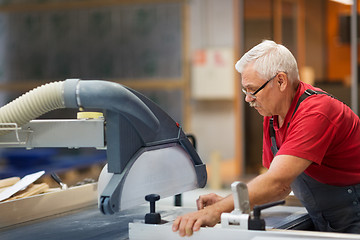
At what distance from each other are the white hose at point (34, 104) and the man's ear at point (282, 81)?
0.83 m

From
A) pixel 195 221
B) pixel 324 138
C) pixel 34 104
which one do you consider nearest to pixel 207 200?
pixel 195 221

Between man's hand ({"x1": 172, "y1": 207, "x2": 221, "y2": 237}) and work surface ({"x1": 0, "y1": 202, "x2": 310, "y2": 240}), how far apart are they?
241 mm

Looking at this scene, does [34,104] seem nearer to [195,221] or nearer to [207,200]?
[195,221]

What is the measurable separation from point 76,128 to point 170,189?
16.0 inches

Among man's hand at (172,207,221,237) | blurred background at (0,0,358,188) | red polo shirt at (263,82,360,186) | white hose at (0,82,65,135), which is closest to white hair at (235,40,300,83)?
red polo shirt at (263,82,360,186)

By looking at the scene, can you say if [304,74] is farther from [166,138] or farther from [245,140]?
[166,138]

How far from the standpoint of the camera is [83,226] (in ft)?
7.30

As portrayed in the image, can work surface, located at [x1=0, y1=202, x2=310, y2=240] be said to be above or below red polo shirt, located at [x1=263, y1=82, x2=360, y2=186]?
below

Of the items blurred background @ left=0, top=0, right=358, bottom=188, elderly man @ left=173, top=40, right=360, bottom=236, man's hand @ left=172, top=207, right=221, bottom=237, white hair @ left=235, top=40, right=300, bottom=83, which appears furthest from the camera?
blurred background @ left=0, top=0, right=358, bottom=188

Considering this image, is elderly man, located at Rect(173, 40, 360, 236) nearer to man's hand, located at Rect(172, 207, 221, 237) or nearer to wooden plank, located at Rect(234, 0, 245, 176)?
man's hand, located at Rect(172, 207, 221, 237)

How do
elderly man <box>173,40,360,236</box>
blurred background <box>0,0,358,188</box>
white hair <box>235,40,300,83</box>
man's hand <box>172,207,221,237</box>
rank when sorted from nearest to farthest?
man's hand <box>172,207,221,237</box>, elderly man <box>173,40,360,236</box>, white hair <box>235,40,300,83</box>, blurred background <box>0,0,358,188</box>

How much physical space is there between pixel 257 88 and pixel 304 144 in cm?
32

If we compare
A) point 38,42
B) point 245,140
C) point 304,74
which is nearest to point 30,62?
point 38,42

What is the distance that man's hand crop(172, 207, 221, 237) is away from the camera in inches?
72.5
